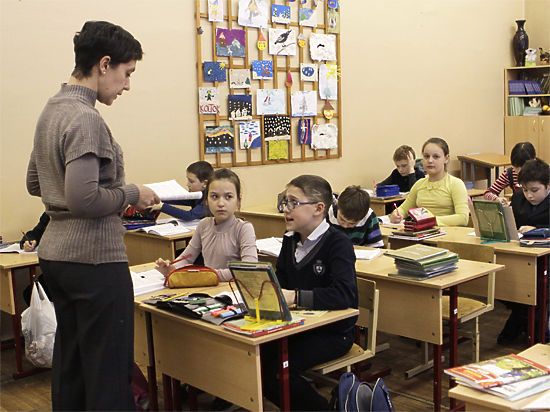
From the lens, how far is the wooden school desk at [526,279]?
336 centimetres

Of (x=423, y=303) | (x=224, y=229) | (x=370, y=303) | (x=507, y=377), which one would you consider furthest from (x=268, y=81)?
(x=507, y=377)

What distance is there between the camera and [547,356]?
1.97 meters

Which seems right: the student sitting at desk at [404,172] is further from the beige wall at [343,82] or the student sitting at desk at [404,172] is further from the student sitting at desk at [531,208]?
the student sitting at desk at [531,208]

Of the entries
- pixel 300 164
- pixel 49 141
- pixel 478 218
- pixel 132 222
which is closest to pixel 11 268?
pixel 132 222

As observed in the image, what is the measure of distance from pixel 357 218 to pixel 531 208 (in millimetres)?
1197

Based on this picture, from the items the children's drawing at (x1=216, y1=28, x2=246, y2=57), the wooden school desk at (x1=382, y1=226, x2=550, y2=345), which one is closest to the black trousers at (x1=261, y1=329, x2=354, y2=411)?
the wooden school desk at (x1=382, y1=226, x2=550, y2=345)

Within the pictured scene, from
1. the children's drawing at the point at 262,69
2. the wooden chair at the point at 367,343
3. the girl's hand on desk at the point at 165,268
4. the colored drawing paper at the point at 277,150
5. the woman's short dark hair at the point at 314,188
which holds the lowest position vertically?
the wooden chair at the point at 367,343

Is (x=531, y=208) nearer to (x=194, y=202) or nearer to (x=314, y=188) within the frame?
(x=314, y=188)

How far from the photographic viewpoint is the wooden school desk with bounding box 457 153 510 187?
7.18m

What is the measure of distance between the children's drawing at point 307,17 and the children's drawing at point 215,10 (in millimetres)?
881

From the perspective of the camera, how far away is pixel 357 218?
3.46 meters

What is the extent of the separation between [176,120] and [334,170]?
1.82 m

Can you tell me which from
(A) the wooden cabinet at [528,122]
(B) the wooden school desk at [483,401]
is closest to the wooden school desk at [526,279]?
(B) the wooden school desk at [483,401]

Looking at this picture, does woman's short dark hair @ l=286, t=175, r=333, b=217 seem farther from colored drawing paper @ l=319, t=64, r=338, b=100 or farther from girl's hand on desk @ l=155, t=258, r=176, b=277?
colored drawing paper @ l=319, t=64, r=338, b=100
